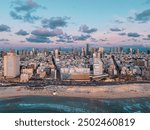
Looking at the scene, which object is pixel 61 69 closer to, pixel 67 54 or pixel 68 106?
pixel 67 54

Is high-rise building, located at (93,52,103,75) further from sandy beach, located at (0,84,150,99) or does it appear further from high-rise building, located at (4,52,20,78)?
high-rise building, located at (4,52,20,78)

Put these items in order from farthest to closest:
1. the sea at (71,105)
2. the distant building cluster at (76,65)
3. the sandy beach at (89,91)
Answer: the distant building cluster at (76,65), the sandy beach at (89,91), the sea at (71,105)

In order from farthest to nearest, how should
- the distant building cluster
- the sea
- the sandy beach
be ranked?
1. the distant building cluster
2. the sandy beach
3. the sea

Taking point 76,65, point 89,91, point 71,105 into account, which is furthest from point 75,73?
point 71,105

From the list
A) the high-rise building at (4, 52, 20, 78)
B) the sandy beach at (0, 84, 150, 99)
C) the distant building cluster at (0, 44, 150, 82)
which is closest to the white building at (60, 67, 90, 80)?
the distant building cluster at (0, 44, 150, 82)

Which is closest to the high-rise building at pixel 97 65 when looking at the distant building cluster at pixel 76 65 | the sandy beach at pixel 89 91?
the distant building cluster at pixel 76 65

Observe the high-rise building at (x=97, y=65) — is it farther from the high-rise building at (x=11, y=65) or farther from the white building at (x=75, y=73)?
the high-rise building at (x=11, y=65)

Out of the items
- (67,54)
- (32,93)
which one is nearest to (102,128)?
(32,93)

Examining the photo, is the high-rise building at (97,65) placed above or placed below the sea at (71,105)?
above
